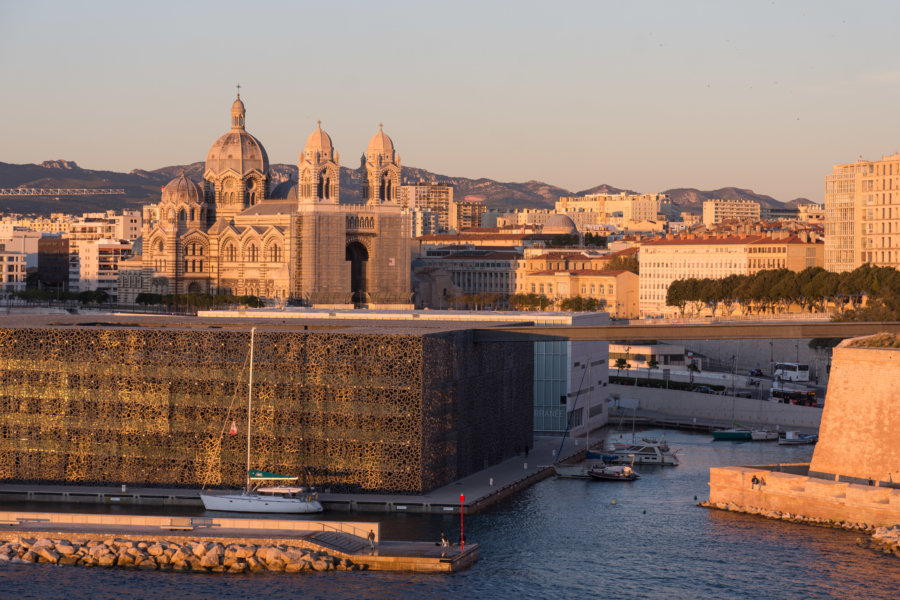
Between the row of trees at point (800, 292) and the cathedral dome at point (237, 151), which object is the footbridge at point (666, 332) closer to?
the row of trees at point (800, 292)

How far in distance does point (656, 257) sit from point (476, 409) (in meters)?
75.4

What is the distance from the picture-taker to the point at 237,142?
12031 cm

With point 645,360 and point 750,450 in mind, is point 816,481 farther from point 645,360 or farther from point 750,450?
point 645,360

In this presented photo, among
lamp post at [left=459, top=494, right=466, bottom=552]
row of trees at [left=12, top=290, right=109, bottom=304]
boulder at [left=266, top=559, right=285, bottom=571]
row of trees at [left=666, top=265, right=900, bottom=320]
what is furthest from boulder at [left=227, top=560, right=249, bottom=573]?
row of trees at [left=12, top=290, right=109, bottom=304]

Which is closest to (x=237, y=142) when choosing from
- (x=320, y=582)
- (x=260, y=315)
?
(x=260, y=315)

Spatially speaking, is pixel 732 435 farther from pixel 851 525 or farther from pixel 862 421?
pixel 851 525

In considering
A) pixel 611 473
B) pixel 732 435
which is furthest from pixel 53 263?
pixel 611 473

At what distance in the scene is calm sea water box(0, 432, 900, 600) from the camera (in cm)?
3272

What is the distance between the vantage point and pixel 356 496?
4044 cm

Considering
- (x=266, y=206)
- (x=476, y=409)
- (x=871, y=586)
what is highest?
(x=266, y=206)

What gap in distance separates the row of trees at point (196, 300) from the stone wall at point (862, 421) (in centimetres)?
6410

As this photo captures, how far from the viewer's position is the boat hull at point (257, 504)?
128ft

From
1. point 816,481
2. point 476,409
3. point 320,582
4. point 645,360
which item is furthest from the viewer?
point 645,360

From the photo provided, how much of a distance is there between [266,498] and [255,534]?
4.08m
